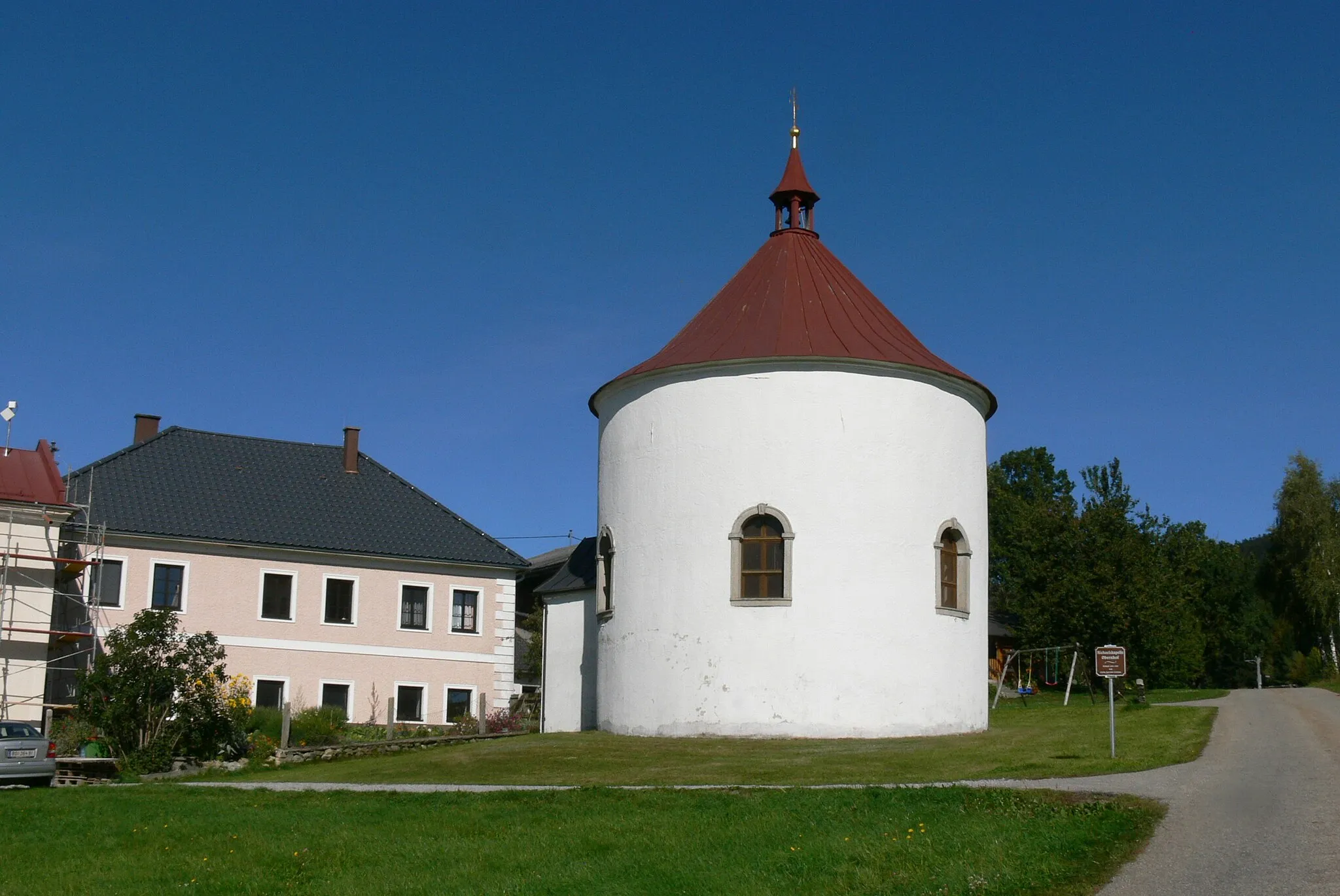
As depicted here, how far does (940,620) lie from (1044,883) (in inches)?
565

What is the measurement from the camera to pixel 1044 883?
9.96 m

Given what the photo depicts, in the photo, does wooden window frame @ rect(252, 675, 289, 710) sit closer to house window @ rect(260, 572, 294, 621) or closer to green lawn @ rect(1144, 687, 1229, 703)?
house window @ rect(260, 572, 294, 621)

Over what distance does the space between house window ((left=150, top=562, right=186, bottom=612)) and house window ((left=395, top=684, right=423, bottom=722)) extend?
5.96 metres

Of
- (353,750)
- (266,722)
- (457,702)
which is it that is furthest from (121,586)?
(353,750)

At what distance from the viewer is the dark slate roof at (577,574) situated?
93.6 ft

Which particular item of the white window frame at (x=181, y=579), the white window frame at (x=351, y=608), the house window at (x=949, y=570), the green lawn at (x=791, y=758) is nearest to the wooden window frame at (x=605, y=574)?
the green lawn at (x=791, y=758)

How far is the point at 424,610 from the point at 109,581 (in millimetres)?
7969

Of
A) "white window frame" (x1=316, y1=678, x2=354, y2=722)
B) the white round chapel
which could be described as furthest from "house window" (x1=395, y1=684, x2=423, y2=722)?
the white round chapel

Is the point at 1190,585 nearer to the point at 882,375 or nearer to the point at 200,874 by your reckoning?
the point at 882,375

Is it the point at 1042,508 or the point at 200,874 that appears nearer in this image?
the point at 200,874

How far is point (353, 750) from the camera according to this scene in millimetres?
25219

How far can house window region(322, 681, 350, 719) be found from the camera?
3522 cm

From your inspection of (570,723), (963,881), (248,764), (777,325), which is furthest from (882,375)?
(963,881)

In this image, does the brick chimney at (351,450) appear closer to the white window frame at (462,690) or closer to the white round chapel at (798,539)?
the white window frame at (462,690)
